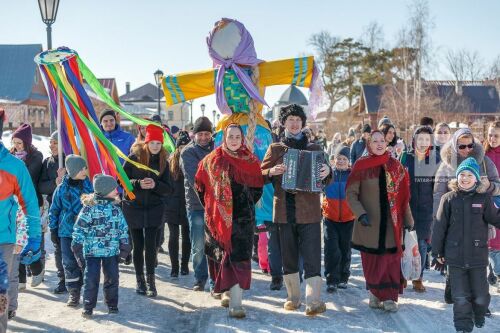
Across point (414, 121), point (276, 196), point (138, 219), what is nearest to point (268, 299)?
point (276, 196)

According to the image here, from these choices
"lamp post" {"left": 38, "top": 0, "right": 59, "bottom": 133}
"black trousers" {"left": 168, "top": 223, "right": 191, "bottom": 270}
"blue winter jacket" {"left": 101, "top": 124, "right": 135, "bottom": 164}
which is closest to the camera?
"black trousers" {"left": 168, "top": 223, "right": 191, "bottom": 270}

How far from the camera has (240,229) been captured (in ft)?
17.4

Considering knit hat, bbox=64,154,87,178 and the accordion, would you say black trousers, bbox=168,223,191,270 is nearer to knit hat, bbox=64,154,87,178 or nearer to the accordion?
knit hat, bbox=64,154,87,178

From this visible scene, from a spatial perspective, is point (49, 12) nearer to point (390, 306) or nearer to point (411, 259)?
point (411, 259)

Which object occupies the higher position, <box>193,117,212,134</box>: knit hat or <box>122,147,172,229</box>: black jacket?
<box>193,117,212,134</box>: knit hat

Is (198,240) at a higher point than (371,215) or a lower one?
lower

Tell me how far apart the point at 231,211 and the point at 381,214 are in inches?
58.8

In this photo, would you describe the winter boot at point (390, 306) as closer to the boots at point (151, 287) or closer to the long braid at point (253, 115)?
the long braid at point (253, 115)

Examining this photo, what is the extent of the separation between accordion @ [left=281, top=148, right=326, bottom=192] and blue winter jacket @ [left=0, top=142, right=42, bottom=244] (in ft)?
7.44

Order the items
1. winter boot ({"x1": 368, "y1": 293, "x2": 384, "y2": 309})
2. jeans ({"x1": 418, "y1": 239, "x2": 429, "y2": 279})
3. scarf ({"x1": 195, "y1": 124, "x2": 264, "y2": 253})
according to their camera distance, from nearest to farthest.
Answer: scarf ({"x1": 195, "y1": 124, "x2": 264, "y2": 253}) < winter boot ({"x1": 368, "y1": 293, "x2": 384, "y2": 309}) < jeans ({"x1": 418, "y1": 239, "x2": 429, "y2": 279})

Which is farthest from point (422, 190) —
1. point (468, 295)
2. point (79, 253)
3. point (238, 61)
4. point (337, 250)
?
point (79, 253)

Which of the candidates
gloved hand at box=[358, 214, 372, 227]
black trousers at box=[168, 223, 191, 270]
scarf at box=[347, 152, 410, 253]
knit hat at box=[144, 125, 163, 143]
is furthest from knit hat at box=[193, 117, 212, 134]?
gloved hand at box=[358, 214, 372, 227]

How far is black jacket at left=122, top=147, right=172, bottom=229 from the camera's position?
20.0 ft

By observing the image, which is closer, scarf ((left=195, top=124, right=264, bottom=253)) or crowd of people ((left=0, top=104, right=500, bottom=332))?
crowd of people ((left=0, top=104, right=500, bottom=332))
